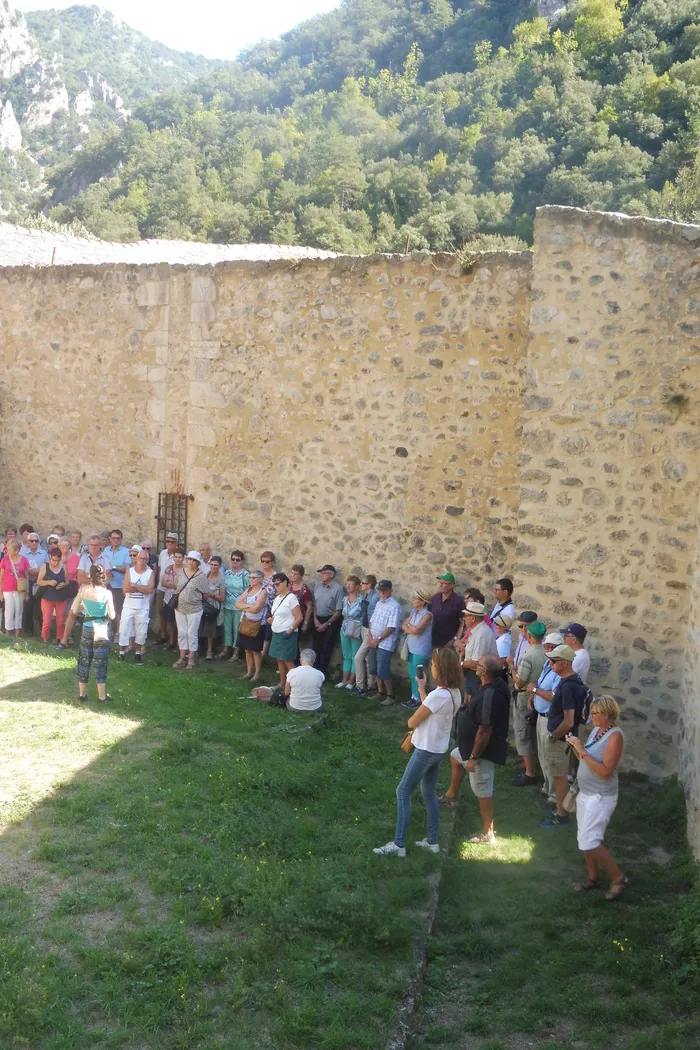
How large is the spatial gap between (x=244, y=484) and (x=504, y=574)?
12.6ft

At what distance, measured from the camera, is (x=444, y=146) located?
45594 mm

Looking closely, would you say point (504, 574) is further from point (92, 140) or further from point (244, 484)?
point (92, 140)

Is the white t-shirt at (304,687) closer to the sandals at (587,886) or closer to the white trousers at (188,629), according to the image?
the white trousers at (188,629)

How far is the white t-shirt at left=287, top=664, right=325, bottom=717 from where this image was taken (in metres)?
9.57

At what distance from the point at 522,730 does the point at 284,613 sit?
3.34 m

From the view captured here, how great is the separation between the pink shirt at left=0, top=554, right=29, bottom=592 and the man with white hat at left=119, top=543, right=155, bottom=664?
1703 millimetres

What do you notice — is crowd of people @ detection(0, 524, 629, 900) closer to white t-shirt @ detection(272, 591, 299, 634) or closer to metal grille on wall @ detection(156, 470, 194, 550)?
white t-shirt @ detection(272, 591, 299, 634)

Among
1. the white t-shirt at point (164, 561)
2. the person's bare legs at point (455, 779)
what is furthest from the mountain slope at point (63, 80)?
the person's bare legs at point (455, 779)

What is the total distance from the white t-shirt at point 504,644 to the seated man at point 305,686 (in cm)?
193

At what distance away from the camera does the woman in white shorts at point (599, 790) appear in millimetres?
6184

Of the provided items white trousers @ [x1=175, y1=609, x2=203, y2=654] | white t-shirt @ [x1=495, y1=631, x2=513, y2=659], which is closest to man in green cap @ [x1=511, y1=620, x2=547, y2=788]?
white t-shirt @ [x1=495, y1=631, x2=513, y2=659]

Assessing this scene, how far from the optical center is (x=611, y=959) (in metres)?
5.45

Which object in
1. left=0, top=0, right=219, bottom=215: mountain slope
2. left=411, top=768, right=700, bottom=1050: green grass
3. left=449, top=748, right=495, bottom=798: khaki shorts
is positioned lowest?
left=411, top=768, right=700, bottom=1050: green grass

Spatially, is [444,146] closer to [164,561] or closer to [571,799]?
[164,561]
